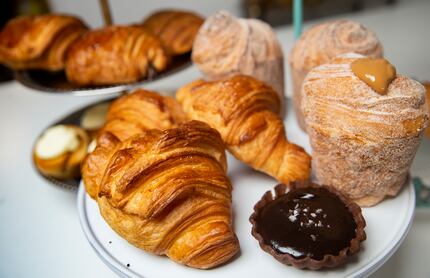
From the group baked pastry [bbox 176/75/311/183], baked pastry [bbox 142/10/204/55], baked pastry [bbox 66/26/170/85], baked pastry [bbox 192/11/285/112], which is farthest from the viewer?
baked pastry [bbox 142/10/204/55]

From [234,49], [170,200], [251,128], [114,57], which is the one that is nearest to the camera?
[170,200]

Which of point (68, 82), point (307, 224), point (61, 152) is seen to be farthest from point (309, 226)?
point (68, 82)

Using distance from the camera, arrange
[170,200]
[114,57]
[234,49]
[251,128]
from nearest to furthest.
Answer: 1. [170,200]
2. [251,128]
3. [234,49]
4. [114,57]

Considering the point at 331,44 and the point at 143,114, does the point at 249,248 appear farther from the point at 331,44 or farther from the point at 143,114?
the point at 331,44

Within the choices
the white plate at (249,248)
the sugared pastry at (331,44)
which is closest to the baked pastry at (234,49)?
the sugared pastry at (331,44)

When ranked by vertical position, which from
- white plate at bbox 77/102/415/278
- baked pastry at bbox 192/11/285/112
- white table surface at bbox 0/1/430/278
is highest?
baked pastry at bbox 192/11/285/112

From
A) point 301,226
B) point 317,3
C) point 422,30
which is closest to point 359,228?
point 301,226

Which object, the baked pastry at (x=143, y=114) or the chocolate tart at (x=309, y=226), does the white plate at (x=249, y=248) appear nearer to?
the chocolate tart at (x=309, y=226)

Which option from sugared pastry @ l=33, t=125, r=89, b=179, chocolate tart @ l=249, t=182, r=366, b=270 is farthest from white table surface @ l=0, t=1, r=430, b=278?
chocolate tart @ l=249, t=182, r=366, b=270

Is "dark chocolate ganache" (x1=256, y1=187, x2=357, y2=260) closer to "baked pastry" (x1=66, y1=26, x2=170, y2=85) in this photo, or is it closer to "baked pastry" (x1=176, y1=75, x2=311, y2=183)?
"baked pastry" (x1=176, y1=75, x2=311, y2=183)
